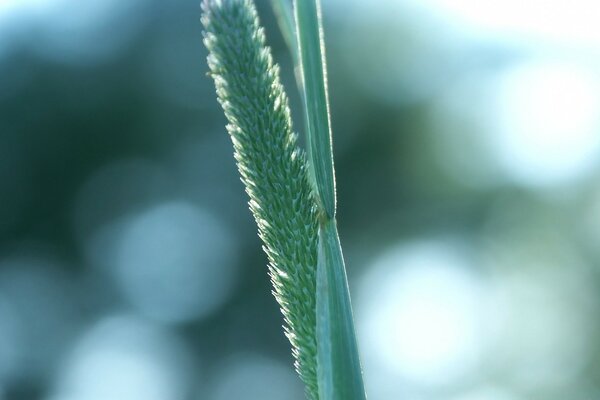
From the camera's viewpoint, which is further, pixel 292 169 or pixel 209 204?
pixel 209 204

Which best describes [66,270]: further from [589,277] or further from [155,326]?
[589,277]

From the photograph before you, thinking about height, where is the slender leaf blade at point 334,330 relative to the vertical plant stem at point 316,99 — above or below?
below

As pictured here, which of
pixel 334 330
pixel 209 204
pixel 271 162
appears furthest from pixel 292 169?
pixel 209 204

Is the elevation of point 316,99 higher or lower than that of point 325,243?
higher

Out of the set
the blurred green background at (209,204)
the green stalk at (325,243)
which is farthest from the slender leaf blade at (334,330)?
the blurred green background at (209,204)

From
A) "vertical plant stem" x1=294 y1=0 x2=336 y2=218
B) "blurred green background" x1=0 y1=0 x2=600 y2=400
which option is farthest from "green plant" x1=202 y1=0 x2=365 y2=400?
"blurred green background" x1=0 y1=0 x2=600 y2=400

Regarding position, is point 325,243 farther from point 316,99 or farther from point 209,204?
point 209,204

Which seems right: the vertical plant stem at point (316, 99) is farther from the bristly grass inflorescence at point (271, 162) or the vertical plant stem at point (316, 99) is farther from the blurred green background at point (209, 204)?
the blurred green background at point (209, 204)

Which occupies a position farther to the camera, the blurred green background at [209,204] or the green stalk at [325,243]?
the blurred green background at [209,204]
